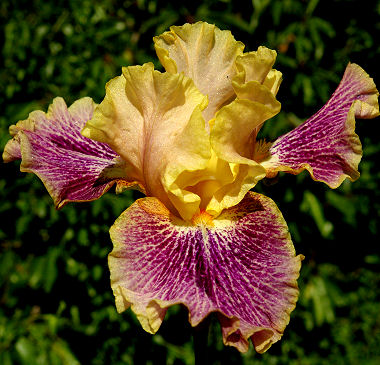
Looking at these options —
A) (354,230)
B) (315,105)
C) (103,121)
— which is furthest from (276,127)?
(103,121)

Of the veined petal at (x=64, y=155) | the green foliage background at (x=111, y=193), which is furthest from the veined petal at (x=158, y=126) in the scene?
the green foliage background at (x=111, y=193)

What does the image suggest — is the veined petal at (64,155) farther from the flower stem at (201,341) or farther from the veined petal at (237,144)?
the flower stem at (201,341)

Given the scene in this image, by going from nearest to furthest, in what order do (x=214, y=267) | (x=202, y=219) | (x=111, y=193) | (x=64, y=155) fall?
(x=214, y=267), (x=202, y=219), (x=64, y=155), (x=111, y=193)

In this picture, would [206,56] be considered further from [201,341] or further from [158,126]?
[201,341]

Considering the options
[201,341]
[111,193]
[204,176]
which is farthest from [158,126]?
[111,193]

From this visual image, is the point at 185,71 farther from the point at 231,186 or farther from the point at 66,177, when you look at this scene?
the point at 66,177

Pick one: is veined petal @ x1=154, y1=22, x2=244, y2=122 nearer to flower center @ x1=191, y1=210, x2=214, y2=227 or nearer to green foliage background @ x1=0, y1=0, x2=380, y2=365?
flower center @ x1=191, y1=210, x2=214, y2=227

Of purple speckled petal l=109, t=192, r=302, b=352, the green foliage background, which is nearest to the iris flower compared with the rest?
purple speckled petal l=109, t=192, r=302, b=352
